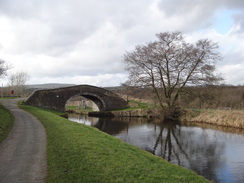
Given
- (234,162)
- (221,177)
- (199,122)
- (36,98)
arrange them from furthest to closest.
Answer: (36,98), (199,122), (234,162), (221,177)

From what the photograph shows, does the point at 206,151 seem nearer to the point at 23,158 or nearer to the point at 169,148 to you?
the point at 169,148

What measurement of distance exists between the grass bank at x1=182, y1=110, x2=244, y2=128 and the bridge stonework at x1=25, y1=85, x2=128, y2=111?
16309 millimetres

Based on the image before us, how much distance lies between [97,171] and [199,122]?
77.2ft

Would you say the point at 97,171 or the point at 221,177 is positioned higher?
the point at 97,171

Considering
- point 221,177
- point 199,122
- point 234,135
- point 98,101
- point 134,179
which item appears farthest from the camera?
point 98,101

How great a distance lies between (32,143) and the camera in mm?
9703

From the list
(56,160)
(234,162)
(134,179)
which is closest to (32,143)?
(56,160)

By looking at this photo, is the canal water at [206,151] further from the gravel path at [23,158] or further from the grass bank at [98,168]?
the gravel path at [23,158]

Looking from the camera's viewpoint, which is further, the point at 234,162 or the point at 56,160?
the point at 234,162

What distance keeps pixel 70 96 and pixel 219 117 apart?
2431 cm

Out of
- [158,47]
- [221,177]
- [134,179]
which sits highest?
[158,47]

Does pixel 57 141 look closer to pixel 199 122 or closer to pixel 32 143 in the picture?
pixel 32 143

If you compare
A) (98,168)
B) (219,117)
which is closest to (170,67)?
(219,117)

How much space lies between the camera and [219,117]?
2478cm
